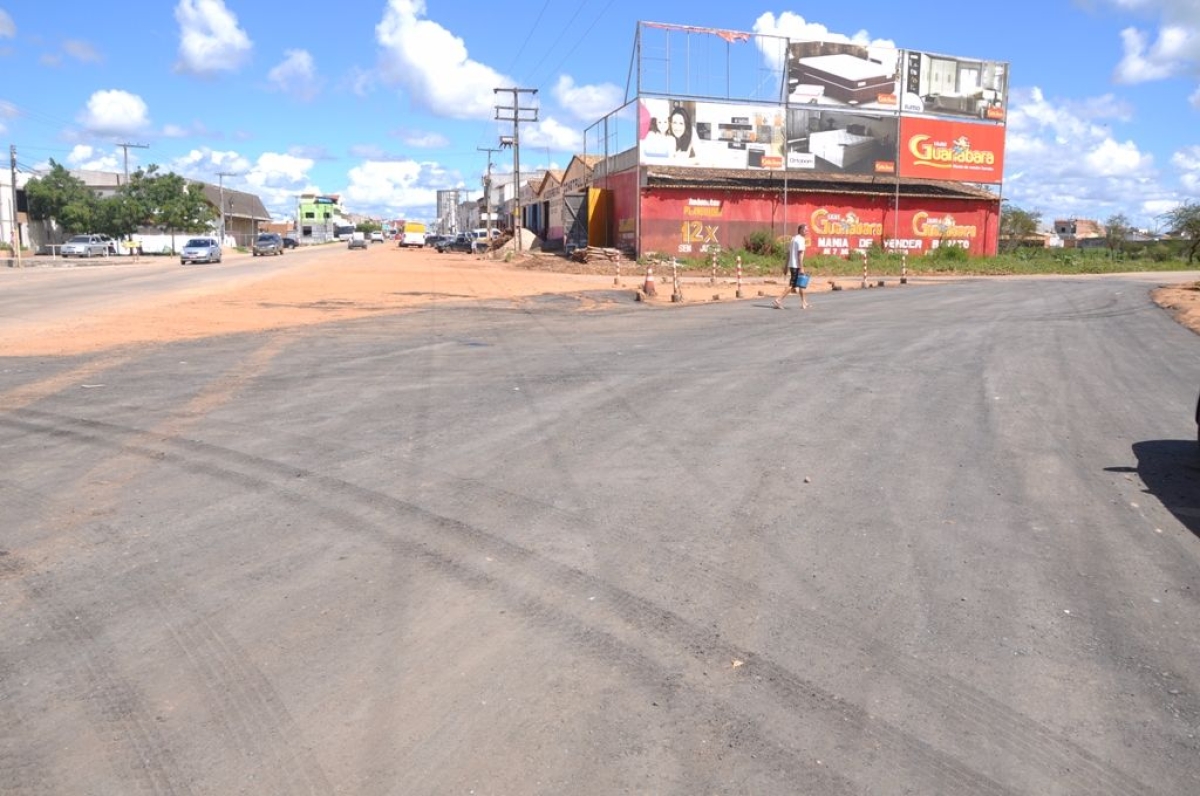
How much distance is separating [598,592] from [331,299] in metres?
21.1

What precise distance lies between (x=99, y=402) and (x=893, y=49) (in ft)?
145

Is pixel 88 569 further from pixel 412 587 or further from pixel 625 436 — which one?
pixel 625 436

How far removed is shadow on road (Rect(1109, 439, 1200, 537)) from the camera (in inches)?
259

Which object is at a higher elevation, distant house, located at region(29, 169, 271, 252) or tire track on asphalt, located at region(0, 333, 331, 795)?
distant house, located at region(29, 169, 271, 252)

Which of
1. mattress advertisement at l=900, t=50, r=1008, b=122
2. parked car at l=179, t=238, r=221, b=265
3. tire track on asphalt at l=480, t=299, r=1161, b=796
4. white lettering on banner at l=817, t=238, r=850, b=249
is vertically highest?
mattress advertisement at l=900, t=50, r=1008, b=122

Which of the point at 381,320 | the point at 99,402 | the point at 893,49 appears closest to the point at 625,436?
the point at 99,402

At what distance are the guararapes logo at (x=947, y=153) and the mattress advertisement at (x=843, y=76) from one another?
231cm

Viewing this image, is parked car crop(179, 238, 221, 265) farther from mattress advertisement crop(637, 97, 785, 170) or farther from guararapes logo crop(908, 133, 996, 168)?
guararapes logo crop(908, 133, 996, 168)

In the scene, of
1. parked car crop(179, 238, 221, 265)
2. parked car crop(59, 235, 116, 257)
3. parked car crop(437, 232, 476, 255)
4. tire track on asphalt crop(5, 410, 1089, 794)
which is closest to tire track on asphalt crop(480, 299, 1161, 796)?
tire track on asphalt crop(5, 410, 1089, 794)

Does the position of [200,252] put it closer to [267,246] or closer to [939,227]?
[267,246]

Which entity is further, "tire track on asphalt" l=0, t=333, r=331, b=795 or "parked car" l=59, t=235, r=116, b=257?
"parked car" l=59, t=235, r=116, b=257

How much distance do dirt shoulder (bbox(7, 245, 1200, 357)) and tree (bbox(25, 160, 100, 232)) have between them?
149 ft

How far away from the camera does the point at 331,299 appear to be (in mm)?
24516

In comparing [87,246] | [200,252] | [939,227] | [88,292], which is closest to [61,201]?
[87,246]
